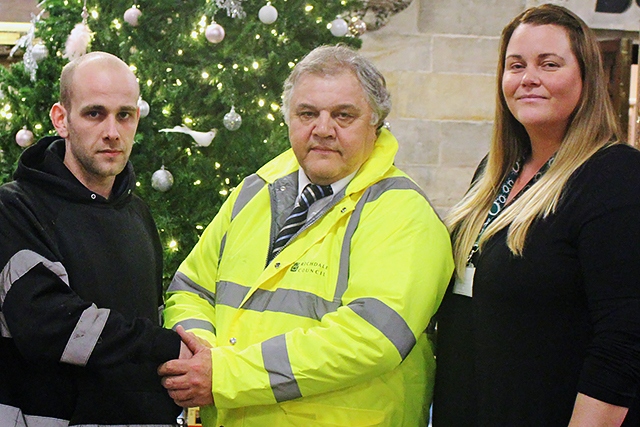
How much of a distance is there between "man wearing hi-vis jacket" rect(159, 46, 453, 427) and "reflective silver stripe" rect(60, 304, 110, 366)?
207 millimetres

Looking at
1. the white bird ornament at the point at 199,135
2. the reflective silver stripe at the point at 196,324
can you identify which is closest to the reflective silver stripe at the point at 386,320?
the reflective silver stripe at the point at 196,324

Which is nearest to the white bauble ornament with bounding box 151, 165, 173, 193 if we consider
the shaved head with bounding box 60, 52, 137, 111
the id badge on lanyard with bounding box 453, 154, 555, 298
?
the shaved head with bounding box 60, 52, 137, 111

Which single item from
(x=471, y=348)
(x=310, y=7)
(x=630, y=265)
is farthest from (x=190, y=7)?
(x=630, y=265)

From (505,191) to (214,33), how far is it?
74.2 inches

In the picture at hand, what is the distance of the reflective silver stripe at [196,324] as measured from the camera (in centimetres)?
Result: 191

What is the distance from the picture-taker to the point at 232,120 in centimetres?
338

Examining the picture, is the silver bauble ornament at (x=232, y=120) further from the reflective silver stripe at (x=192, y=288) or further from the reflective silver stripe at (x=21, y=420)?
the reflective silver stripe at (x=21, y=420)

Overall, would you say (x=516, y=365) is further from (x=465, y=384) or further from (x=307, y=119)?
(x=307, y=119)

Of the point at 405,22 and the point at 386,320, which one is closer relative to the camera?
the point at 386,320

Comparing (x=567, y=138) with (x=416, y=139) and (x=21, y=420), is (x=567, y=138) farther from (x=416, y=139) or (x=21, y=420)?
(x=416, y=139)

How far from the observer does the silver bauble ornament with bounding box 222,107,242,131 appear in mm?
3371

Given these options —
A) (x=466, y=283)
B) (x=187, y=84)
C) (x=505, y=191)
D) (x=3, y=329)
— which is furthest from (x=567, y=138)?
(x=187, y=84)

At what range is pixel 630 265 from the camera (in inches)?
59.0

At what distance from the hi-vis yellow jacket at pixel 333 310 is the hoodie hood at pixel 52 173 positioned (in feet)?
1.34
